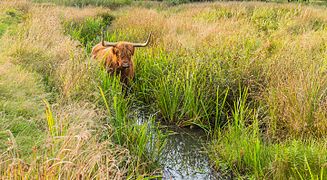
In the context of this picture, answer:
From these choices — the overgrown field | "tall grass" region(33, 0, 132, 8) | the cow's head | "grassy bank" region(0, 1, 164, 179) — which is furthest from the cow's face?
"tall grass" region(33, 0, 132, 8)

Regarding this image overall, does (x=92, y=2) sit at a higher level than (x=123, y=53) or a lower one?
higher

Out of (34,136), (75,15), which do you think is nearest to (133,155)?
(34,136)

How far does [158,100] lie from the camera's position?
5.55 m

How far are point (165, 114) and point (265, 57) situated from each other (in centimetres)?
195

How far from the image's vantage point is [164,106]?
215 inches

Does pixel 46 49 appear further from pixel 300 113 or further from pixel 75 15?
pixel 75 15

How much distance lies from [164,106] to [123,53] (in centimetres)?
136

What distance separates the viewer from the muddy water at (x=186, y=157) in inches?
159

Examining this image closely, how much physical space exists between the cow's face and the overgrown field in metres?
0.35

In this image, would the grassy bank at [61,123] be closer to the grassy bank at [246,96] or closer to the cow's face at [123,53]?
the cow's face at [123,53]

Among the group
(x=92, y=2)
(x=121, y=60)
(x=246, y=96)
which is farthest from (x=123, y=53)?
(x=92, y=2)

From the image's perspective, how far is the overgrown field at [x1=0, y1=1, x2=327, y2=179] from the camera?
3047mm

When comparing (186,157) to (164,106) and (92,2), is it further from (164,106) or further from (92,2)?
(92,2)

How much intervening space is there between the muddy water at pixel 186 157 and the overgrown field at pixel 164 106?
147mm
